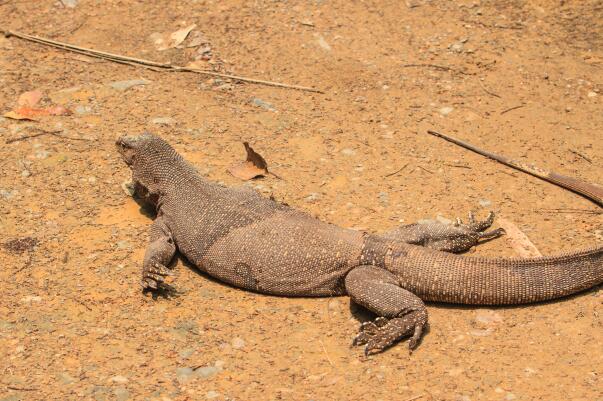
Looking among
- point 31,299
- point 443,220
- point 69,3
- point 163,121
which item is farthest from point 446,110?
point 69,3

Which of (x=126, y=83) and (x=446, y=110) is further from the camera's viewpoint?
(x=126, y=83)

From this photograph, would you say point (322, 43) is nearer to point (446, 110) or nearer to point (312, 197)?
point (446, 110)

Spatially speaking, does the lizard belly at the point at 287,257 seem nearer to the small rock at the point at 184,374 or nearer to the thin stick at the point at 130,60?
the small rock at the point at 184,374

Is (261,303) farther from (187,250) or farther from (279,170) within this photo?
(279,170)

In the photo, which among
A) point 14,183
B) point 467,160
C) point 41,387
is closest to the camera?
point 41,387

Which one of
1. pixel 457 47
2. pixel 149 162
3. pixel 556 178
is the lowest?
pixel 556 178

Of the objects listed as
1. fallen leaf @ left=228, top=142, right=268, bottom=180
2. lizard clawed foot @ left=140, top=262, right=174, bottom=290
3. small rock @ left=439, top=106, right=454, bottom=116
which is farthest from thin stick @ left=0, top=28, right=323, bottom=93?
lizard clawed foot @ left=140, top=262, right=174, bottom=290

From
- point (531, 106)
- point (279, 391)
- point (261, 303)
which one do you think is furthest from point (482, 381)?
point (531, 106)
